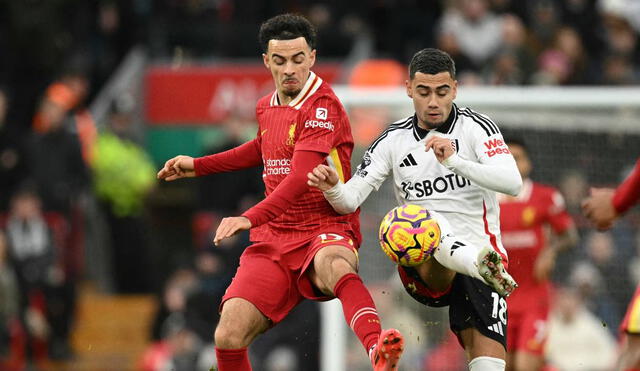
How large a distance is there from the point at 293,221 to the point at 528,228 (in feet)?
9.75

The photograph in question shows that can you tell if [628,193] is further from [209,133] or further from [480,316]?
[209,133]

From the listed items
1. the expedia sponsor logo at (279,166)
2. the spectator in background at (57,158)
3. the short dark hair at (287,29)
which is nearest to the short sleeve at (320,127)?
the expedia sponsor logo at (279,166)

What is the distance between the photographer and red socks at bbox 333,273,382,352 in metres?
7.05

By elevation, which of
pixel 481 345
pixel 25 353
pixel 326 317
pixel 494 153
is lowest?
pixel 25 353

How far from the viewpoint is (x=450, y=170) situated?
23.3 feet

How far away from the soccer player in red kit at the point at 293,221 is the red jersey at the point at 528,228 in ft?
8.43

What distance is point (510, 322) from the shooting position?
10117 mm

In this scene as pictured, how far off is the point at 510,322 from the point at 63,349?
18.4 feet

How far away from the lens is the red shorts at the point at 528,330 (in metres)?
10.1

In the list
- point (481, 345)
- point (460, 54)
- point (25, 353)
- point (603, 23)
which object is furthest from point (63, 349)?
point (481, 345)

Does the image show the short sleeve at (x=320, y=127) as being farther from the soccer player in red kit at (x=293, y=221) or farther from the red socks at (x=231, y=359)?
the red socks at (x=231, y=359)

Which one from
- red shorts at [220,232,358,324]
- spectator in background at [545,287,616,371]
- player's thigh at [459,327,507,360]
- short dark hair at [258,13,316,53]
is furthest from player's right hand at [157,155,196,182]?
spectator in background at [545,287,616,371]

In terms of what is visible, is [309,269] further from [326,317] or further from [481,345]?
[326,317]

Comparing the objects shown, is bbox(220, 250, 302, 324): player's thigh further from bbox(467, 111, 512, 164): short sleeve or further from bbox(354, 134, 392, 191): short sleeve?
bbox(467, 111, 512, 164): short sleeve
